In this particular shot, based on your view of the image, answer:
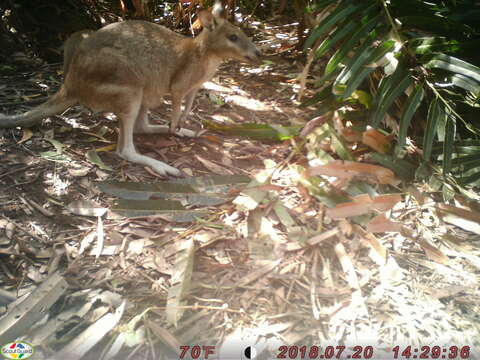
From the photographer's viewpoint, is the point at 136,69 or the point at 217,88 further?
the point at 217,88

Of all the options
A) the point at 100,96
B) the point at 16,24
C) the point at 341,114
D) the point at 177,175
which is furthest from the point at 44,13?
the point at 341,114

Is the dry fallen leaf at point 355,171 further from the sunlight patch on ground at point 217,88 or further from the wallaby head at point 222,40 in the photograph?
the sunlight patch on ground at point 217,88

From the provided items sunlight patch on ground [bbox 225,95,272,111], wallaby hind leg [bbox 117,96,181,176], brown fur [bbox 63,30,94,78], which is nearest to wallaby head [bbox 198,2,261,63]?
sunlight patch on ground [bbox 225,95,272,111]

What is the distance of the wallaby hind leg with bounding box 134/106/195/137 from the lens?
377cm

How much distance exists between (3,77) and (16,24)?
55 centimetres

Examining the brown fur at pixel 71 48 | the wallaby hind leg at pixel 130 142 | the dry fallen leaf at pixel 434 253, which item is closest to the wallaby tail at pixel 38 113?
the brown fur at pixel 71 48

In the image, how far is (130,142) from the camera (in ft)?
11.1

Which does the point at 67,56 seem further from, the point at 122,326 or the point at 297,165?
the point at 122,326

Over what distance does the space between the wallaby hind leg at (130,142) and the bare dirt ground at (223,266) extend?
0.07m

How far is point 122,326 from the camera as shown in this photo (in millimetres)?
2092

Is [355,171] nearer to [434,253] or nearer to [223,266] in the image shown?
[434,253]

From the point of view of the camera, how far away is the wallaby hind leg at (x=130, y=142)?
333 centimetres

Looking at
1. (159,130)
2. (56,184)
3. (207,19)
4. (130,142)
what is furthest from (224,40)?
(56,184)

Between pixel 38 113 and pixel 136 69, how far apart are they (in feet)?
2.49
